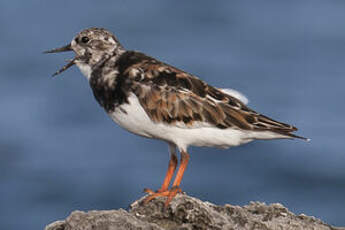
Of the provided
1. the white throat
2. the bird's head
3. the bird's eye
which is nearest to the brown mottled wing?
the bird's head

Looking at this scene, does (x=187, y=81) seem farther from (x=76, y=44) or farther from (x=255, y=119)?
(x=76, y=44)

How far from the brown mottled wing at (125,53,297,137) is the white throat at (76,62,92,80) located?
0.98 m

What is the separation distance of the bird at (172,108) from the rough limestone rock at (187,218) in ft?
2.57

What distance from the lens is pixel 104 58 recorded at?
11.0 m

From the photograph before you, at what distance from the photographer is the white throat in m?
11.0

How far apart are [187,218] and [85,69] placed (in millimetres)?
4093

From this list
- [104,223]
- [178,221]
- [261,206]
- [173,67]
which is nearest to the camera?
[104,223]

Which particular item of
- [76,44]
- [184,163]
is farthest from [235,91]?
[76,44]

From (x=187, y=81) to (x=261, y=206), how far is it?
2.68m

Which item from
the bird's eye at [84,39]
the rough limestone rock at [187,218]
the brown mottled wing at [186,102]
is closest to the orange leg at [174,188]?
the rough limestone rock at [187,218]

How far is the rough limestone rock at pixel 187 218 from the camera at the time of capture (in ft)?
26.8

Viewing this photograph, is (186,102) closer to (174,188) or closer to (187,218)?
(174,188)

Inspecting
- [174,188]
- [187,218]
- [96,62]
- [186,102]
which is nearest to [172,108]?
[186,102]

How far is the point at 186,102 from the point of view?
408 inches
